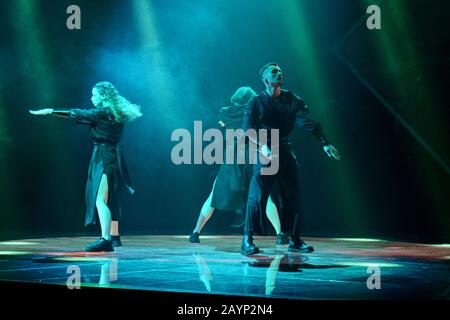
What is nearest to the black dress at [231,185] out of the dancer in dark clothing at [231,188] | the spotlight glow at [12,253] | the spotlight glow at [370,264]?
the dancer in dark clothing at [231,188]

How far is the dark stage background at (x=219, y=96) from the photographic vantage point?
8.16m

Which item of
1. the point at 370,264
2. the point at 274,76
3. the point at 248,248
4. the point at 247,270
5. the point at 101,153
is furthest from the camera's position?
the point at 101,153

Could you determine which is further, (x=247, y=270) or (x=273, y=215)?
(x=273, y=215)

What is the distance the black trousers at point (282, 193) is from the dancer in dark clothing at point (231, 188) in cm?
132

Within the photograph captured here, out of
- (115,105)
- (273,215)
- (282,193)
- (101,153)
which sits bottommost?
(273,215)

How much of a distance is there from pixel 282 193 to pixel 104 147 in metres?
1.68

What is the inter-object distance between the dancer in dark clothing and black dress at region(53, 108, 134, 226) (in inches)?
59.2

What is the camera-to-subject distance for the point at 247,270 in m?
4.14

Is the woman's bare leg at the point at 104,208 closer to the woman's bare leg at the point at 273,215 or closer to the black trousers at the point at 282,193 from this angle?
the black trousers at the point at 282,193

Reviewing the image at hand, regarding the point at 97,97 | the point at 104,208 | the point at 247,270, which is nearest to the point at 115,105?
the point at 97,97

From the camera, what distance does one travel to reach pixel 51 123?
948cm

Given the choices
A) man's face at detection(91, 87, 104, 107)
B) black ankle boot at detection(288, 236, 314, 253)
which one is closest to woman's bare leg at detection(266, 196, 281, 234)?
black ankle boot at detection(288, 236, 314, 253)

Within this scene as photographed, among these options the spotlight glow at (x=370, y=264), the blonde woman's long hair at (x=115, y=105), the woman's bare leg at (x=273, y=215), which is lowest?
the spotlight glow at (x=370, y=264)

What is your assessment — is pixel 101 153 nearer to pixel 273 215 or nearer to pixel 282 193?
pixel 282 193
